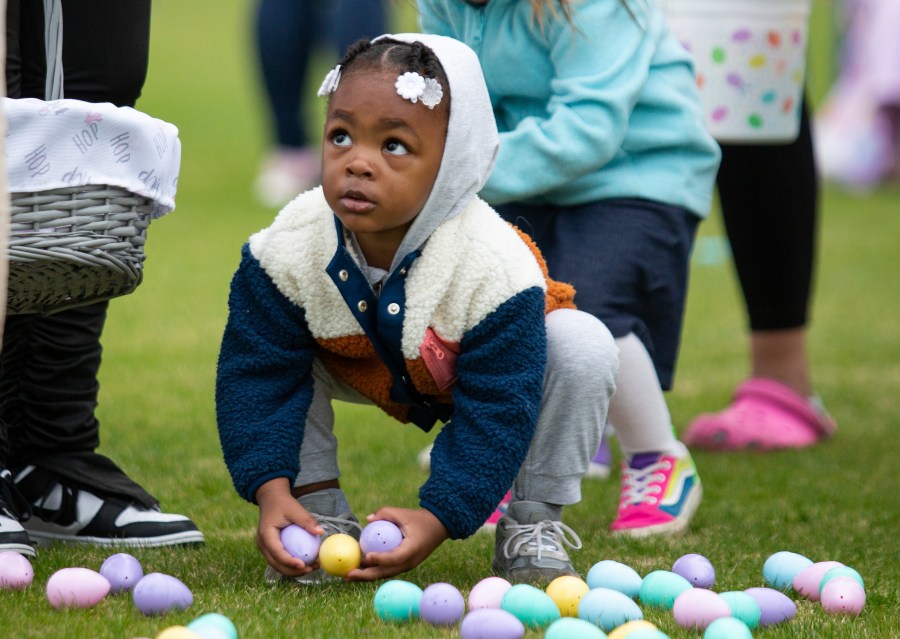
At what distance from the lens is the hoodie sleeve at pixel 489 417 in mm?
2053

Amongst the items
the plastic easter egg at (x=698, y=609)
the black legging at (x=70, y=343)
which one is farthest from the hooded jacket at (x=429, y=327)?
the black legging at (x=70, y=343)

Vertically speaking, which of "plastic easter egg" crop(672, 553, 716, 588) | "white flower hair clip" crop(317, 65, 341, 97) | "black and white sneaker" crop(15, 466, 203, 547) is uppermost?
"white flower hair clip" crop(317, 65, 341, 97)

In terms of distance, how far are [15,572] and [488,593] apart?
2.21 feet

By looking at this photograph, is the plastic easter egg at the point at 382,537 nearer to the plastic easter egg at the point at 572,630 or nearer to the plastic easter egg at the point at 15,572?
the plastic easter egg at the point at 572,630

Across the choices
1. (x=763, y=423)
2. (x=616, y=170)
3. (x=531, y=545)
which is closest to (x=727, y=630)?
(x=531, y=545)

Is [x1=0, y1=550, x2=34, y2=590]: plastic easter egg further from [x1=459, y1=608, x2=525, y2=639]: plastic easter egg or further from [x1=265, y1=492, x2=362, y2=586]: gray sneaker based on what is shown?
[x1=459, y1=608, x2=525, y2=639]: plastic easter egg

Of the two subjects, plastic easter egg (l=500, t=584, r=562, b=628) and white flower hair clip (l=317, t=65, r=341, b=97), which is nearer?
plastic easter egg (l=500, t=584, r=562, b=628)

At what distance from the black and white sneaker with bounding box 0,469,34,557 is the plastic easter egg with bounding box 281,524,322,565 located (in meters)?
0.44

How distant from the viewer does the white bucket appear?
3.11 meters

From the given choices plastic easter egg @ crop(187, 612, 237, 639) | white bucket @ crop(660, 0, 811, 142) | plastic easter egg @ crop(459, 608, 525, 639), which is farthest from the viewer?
white bucket @ crop(660, 0, 811, 142)

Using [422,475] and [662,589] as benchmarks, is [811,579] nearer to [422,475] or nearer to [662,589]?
[662,589]

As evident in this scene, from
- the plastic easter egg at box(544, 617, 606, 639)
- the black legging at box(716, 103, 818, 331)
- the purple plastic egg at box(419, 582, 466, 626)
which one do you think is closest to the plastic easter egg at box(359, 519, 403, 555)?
the purple plastic egg at box(419, 582, 466, 626)

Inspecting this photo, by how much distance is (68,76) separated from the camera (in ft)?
7.79

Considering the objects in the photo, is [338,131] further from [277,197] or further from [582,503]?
[277,197]
